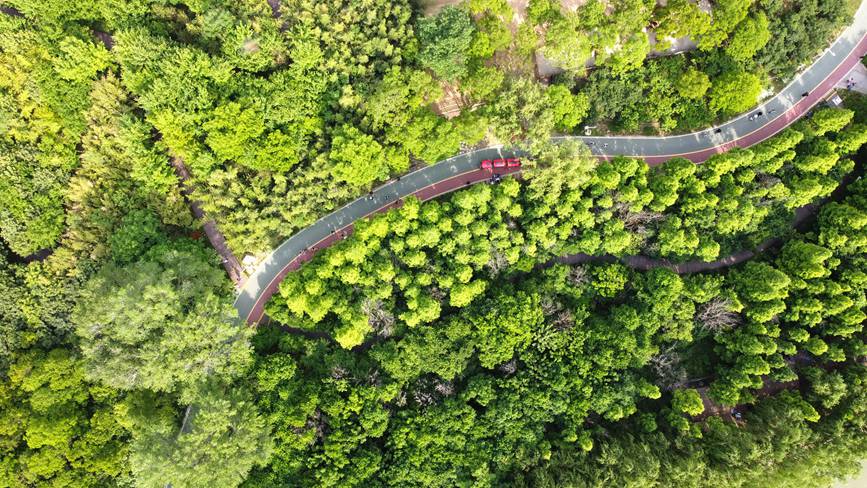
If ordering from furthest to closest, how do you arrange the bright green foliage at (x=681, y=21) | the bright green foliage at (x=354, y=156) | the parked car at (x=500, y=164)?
the parked car at (x=500, y=164)
the bright green foliage at (x=681, y=21)
the bright green foliage at (x=354, y=156)

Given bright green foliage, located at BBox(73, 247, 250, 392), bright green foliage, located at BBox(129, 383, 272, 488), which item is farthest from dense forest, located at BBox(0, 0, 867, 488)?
bright green foliage, located at BBox(129, 383, 272, 488)

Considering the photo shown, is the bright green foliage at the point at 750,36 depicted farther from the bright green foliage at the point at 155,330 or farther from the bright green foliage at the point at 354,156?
the bright green foliage at the point at 155,330

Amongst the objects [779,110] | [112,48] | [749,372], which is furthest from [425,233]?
[779,110]

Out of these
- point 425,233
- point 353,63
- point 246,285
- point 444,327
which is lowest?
point 444,327

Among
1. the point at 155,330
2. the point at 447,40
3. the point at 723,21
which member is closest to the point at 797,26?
the point at 723,21

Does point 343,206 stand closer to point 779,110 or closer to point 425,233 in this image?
point 425,233

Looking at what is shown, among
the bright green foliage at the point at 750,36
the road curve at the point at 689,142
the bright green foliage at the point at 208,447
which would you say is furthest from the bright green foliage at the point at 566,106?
the bright green foliage at the point at 208,447
